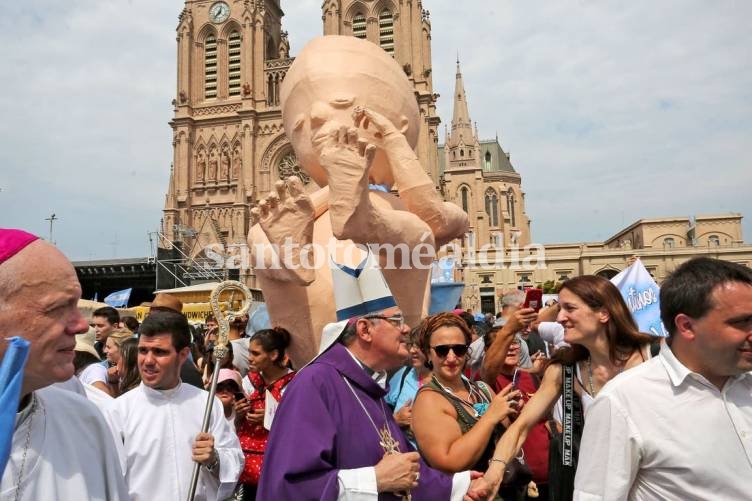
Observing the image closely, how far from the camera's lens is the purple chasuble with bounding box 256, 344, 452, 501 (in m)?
1.71

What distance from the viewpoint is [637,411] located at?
5.44ft

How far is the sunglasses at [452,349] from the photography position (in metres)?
2.71

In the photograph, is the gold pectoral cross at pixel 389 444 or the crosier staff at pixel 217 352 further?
the crosier staff at pixel 217 352

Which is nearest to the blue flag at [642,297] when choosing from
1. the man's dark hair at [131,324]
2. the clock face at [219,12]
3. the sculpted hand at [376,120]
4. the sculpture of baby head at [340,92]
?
the sculpture of baby head at [340,92]

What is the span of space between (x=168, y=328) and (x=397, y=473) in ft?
4.75

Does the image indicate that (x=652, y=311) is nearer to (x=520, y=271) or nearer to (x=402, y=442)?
(x=402, y=442)

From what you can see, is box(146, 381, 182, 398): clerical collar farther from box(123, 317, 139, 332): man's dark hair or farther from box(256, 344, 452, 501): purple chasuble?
box(123, 317, 139, 332): man's dark hair

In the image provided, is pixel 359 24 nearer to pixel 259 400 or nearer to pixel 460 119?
pixel 460 119

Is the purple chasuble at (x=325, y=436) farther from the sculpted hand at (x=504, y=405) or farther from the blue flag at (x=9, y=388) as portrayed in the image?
the blue flag at (x=9, y=388)

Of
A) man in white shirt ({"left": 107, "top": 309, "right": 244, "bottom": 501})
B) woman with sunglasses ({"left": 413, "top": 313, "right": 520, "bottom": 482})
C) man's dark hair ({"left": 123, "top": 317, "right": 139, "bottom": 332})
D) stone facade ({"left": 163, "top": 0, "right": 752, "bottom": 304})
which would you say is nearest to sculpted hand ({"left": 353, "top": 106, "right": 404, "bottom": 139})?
woman with sunglasses ({"left": 413, "top": 313, "right": 520, "bottom": 482})

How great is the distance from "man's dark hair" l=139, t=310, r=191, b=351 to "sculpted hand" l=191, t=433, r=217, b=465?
0.47 meters

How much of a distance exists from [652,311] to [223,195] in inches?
1094

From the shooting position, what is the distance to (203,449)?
246 centimetres

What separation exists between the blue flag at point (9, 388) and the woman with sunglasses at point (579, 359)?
1615 millimetres
